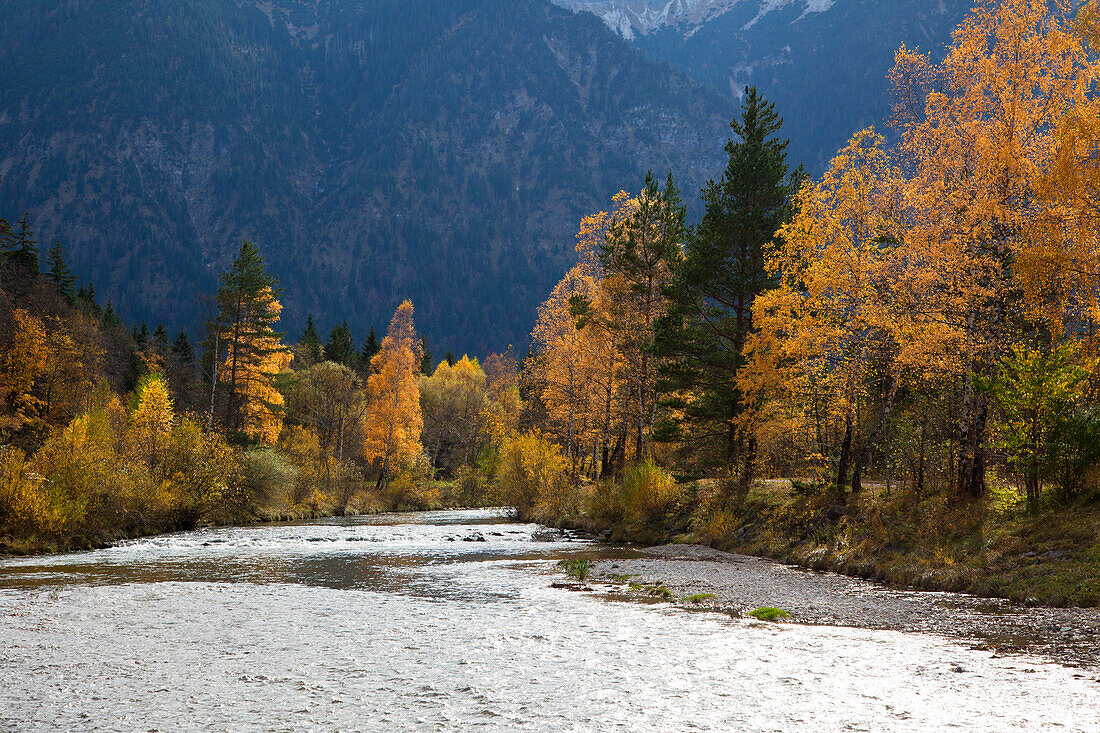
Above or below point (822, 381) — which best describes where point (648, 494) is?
below

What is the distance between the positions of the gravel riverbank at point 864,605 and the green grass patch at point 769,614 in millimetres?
178

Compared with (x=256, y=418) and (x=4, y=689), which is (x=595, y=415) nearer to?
(x=256, y=418)

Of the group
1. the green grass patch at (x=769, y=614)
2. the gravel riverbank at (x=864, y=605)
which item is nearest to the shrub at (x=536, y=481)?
the gravel riverbank at (x=864, y=605)

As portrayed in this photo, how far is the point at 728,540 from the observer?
24.9 m

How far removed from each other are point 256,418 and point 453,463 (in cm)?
3245

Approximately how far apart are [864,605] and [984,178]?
1117 centimetres

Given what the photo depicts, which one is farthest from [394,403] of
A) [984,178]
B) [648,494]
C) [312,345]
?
[984,178]

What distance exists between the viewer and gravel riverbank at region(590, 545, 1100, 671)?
383 inches

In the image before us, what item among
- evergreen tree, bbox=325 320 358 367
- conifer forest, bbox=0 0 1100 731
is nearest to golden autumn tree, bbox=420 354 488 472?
evergreen tree, bbox=325 320 358 367

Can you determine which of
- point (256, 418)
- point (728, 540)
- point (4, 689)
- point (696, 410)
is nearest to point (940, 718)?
point (4, 689)

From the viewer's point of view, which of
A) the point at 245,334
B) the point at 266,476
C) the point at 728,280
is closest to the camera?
the point at 728,280

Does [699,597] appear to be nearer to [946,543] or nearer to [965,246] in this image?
[946,543]

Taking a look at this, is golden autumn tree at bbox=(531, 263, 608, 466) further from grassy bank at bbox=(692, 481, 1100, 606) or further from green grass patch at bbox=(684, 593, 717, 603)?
green grass patch at bbox=(684, 593, 717, 603)

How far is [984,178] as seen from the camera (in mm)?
17109
